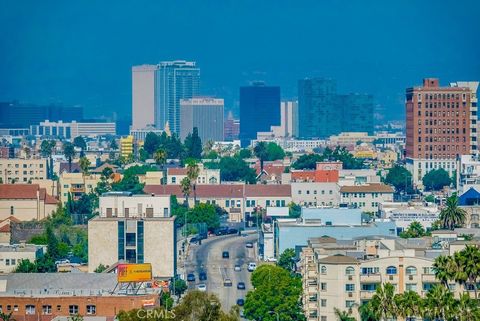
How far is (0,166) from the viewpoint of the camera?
14250 centimetres

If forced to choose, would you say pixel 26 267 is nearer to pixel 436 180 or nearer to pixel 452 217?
pixel 452 217

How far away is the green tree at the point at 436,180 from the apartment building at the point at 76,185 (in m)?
28.4

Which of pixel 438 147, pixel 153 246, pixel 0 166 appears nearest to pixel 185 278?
pixel 153 246

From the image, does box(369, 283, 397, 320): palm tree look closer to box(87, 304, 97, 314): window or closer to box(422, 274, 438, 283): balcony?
box(422, 274, 438, 283): balcony

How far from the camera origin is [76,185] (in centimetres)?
13225

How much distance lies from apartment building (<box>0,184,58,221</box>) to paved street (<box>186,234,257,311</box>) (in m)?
12.3

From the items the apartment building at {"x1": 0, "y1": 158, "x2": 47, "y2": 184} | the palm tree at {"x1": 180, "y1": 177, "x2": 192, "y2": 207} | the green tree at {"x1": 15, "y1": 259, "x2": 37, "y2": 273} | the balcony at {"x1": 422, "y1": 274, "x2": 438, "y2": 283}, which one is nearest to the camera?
the balcony at {"x1": 422, "y1": 274, "x2": 438, "y2": 283}

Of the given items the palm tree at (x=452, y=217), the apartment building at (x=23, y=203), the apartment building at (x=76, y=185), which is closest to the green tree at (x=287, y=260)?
the palm tree at (x=452, y=217)

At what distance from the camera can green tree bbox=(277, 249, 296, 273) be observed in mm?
80812

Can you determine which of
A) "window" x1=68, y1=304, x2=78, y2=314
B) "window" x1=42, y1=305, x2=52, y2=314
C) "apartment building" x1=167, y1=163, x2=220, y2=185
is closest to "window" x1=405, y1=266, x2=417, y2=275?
"window" x1=68, y1=304, x2=78, y2=314

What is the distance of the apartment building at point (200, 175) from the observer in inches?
5620

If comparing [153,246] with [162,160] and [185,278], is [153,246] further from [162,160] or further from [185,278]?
[162,160]

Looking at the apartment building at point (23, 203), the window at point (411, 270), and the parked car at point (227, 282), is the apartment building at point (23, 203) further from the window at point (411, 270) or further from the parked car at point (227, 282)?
the window at point (411, 270)

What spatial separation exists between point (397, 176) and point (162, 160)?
19.1 m
